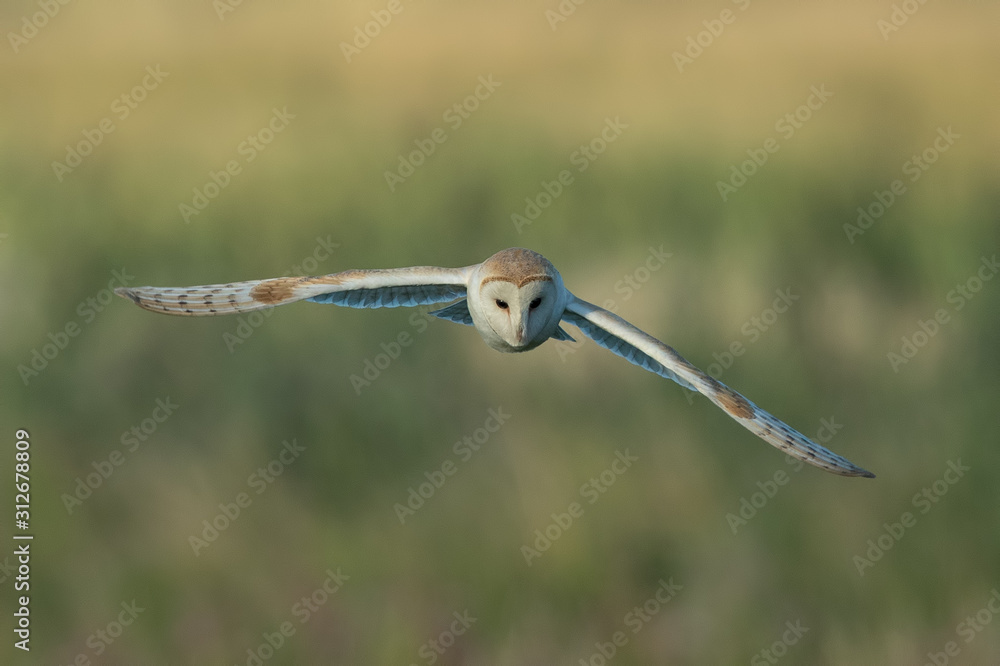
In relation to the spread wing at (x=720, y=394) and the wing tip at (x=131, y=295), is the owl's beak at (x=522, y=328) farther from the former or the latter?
the wing tip at (x=131, y=295)

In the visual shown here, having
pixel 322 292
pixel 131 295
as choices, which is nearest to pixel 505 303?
pixel 322 292

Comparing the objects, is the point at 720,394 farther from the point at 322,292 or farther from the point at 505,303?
the point at 322,292

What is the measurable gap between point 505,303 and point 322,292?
2.72 feet

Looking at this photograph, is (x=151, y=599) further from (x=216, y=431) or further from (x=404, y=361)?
(x=404, y=361)

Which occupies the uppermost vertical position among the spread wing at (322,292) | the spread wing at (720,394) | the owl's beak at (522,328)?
the spread wing at (720,394)

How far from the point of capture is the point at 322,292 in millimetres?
4832

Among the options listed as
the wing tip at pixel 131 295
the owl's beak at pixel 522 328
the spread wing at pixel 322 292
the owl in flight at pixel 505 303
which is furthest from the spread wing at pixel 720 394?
the wing tip at pixel 131 295

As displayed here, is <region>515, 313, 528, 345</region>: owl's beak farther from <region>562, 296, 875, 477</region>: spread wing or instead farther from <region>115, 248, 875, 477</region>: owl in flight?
<region>562, 296, 875, 477</region>: spread wing

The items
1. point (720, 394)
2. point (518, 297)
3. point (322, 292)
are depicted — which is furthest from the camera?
point (322, 292)

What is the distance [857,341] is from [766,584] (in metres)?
2.34

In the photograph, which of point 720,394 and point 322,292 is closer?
point 720,394

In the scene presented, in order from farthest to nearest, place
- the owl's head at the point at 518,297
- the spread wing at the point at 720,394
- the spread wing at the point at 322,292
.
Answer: the spread wing at the point at 322,292 < the spread wing at the point at 720,394 < the owl's head at the point at 518,297

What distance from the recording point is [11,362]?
11773 mm

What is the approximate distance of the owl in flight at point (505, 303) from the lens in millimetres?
4426
